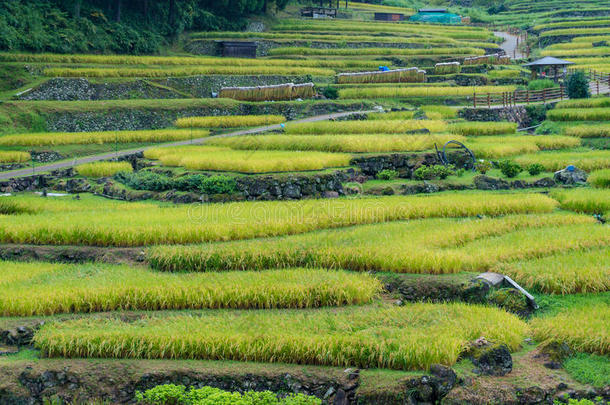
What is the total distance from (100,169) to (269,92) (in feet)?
47.3

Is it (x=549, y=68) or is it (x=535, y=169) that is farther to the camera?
(x=549, y=68)

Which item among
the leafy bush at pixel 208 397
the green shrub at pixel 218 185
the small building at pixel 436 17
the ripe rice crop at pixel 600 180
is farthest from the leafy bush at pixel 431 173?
the small building at pixel 436 17

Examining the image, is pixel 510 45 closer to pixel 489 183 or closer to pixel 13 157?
pixel 489 183

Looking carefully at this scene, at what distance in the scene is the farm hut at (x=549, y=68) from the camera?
41.4 m

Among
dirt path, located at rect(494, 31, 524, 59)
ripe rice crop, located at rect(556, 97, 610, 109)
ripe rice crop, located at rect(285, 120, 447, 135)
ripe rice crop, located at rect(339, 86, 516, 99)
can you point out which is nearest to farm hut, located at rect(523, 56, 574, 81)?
ripe rice crop, located at rect(339, 86, 516, 99)

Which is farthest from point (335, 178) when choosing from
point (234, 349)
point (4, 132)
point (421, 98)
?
point (421, 98)

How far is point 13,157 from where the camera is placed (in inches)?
1024

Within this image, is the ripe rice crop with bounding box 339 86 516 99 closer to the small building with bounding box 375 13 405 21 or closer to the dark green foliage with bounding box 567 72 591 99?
the dark green foliage with bounding box 567 72 591 99

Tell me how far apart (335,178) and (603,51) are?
134ft

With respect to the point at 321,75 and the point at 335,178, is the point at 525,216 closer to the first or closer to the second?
the point at 335,178

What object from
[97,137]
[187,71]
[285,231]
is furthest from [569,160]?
[187,71]

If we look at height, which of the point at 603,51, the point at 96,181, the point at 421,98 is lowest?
the point at 96,181

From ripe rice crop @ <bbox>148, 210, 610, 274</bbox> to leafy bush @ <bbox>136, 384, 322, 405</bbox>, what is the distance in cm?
482

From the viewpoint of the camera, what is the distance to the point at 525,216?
57.2 feet
